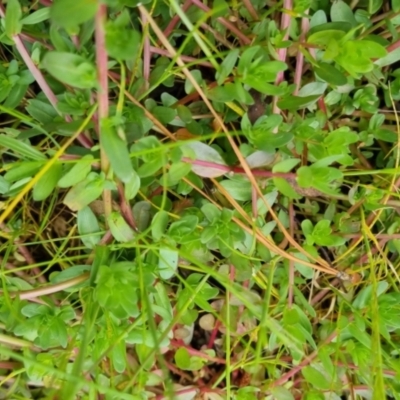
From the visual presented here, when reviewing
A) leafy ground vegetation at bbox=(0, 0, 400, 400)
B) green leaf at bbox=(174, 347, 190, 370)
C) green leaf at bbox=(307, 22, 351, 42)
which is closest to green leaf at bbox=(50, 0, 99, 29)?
leafy ground vegetation at bbox=(0, 0, 400, 400)

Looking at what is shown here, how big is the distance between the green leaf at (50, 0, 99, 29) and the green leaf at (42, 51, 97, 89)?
65mm

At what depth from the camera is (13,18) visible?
2.33ft

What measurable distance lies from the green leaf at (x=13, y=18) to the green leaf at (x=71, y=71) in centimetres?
14

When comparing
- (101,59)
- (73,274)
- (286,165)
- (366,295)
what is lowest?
(366,295)

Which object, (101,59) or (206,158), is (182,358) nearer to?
(206,158)

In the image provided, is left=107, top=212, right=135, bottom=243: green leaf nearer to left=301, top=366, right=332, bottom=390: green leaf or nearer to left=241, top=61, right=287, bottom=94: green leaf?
left=241, top=61, right=287, bottom=94: green leaf

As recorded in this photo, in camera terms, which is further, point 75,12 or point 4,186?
point 4,186

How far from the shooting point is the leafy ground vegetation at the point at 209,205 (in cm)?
74

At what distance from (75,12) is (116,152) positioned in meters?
0.16

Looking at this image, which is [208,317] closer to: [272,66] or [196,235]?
[196,235]

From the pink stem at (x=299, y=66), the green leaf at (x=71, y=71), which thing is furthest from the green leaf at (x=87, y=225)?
the pink stem at (x=299, y=66)

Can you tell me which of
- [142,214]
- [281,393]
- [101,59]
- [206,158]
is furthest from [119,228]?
[281,393]

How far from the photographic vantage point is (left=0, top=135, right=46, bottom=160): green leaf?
74 centimetres

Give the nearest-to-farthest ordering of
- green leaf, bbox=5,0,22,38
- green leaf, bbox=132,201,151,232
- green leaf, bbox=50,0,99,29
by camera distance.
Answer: green leaf, bbox=50,0,99,29, green leaf, bbox=5,0,22,38, green leaf, bbox=132,201,151,232
